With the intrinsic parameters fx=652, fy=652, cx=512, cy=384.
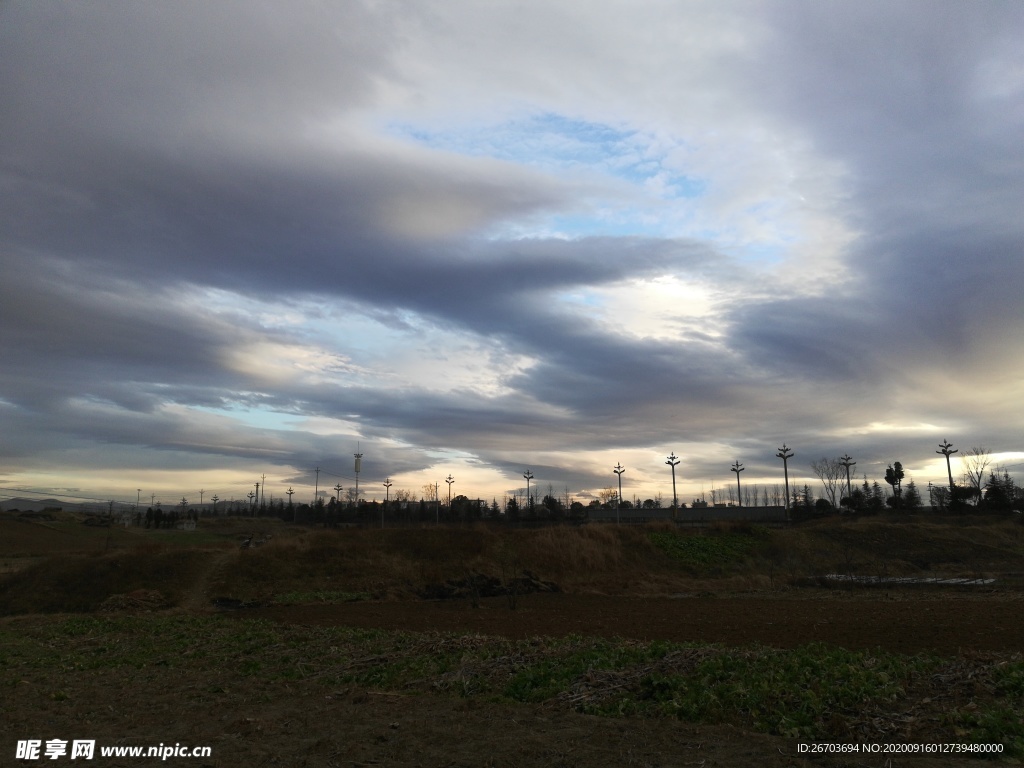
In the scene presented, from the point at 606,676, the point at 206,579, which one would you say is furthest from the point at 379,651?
the point at 206,579

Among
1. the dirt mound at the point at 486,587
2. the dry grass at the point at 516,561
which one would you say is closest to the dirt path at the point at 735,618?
the dirt mound at the point at 486,587

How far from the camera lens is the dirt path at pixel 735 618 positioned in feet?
47.1

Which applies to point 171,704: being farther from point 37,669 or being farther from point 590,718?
point 590,718

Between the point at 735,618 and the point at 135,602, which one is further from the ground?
the point at 735,618

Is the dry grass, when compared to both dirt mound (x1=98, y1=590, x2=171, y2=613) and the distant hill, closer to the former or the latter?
dirt mound (x1=98, y1=590, x2=171, y2=613)

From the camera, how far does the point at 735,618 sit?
19.5 m

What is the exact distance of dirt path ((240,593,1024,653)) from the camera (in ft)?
47.1

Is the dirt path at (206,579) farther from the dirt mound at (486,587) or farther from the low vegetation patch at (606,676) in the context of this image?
the low vegetation patch at (606,676)

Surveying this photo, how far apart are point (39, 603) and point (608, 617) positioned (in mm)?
26046

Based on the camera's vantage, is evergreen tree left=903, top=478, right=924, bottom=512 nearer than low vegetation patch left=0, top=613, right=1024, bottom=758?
No

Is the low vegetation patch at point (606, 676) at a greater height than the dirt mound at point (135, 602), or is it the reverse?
the low vegetation patch at point (606, 676)

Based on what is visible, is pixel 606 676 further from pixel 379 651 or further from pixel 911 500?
pixel 911 500

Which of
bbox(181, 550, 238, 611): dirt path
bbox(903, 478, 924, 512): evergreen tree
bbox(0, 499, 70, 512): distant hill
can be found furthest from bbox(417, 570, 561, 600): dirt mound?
bbox(0, 499, 70, 512): distant hill

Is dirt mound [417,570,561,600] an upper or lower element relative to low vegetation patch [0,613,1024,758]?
lower
